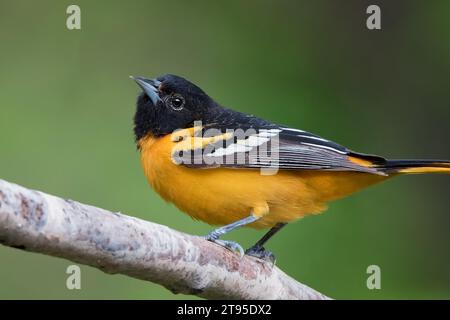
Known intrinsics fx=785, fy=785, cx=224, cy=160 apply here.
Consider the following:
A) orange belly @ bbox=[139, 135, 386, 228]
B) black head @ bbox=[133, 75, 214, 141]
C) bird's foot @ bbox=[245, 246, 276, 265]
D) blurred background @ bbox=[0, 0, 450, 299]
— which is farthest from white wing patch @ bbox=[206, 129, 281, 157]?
blurred background @ bbox=[0, 0, 450, 299]

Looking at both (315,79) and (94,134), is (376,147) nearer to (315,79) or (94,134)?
(315,79)

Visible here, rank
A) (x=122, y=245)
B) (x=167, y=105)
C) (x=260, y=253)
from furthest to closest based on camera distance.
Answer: (x=167, y=105)
(x=260, y=253)
(x=122, y=245)

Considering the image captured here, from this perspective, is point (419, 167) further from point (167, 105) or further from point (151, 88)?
point (151, 88)

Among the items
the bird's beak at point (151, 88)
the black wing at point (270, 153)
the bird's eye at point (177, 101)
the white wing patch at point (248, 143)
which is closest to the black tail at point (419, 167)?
the black wing at point (270, 153)

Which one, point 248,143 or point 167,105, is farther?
point 167,105

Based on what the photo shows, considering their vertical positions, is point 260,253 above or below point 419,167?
below

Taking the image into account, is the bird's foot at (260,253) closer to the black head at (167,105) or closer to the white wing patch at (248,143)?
the white wing patch at (248,143)

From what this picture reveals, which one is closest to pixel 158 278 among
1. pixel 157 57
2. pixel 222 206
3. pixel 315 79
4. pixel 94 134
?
pixel 222 206

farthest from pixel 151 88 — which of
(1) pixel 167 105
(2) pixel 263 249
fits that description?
(2) pixel 263 249
